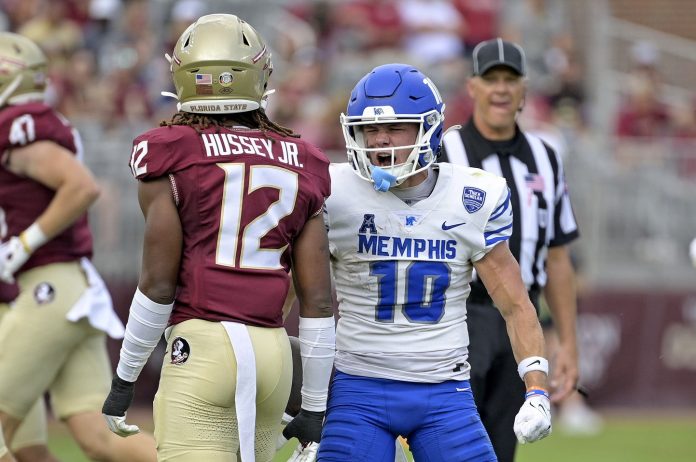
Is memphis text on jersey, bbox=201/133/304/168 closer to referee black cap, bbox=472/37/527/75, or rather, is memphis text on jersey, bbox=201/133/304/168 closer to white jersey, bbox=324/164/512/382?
white jersey, bbox=324/164/512/382

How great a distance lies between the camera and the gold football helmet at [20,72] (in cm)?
607

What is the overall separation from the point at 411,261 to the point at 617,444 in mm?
5848

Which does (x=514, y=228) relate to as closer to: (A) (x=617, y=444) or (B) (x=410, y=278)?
(B) (x=410, y=278)

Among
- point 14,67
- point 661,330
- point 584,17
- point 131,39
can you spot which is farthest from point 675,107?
point 14,67

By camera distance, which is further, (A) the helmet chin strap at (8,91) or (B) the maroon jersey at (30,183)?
(A) the helmet chin strap at (8,91)

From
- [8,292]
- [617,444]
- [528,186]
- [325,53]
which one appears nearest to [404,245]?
[528,186]

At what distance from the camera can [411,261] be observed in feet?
15.1

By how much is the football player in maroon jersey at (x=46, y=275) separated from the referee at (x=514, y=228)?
1532 millimetres

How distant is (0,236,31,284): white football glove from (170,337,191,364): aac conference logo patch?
6.50 feet

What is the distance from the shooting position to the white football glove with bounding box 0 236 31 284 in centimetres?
592

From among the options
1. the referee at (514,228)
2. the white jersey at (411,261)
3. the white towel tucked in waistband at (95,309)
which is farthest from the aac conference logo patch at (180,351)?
the white towel tucked in waistband at (95,309)

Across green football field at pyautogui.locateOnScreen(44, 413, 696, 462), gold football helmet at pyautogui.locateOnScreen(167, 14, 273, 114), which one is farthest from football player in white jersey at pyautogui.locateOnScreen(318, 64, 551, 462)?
green football field at pyautogui.locateOnScreen(44, 413, 696, 462)

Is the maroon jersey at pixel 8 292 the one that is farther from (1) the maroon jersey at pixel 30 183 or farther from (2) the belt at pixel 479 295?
(2) the belt at pixel 479 295

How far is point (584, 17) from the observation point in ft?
50.4
